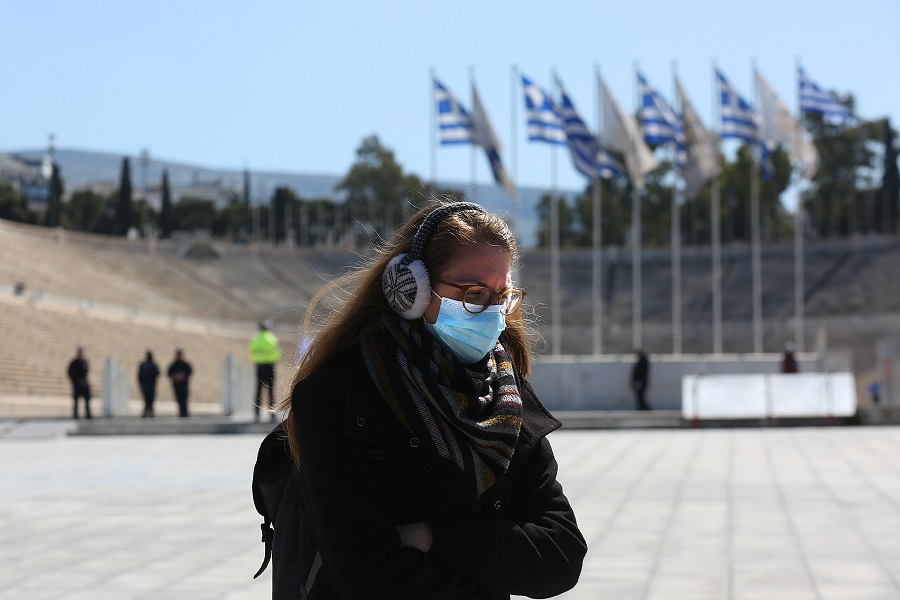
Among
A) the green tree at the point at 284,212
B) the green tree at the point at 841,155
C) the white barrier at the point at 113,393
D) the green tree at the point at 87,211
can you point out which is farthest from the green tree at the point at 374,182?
the white barrier at the point at 113,393

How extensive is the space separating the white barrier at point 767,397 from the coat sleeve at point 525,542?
20.2 meters

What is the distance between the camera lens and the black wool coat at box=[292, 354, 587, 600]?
2480 mm

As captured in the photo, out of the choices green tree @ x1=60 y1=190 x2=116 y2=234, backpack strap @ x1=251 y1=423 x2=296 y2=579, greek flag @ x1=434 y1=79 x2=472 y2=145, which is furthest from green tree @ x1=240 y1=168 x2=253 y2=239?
backpack strap @ x1=251 y1=423 x2=296 y2=579

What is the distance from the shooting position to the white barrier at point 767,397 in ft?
74.0

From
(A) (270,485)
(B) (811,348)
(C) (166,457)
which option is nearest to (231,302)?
(B) (811,348)

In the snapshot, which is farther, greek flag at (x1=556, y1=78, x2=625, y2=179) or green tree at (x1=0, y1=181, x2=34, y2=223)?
green tree at (x1=0, y1=181, x2=34, y2=223)

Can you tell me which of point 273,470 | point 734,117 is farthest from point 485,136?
point 273,470

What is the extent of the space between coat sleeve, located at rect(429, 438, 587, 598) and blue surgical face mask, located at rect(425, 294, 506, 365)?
28cm

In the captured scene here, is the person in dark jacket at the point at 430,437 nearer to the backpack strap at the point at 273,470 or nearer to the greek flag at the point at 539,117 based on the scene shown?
the backpack strap at the point at 273,470

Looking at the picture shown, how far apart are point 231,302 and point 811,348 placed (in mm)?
29519

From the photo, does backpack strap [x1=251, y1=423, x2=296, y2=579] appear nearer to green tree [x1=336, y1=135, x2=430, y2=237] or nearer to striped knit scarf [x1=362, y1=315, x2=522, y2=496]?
striped knit scarf [x1=362, y1=315, x2=522, y2=496]

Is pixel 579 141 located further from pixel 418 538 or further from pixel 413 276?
pixel 418 538

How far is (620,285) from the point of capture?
224ft

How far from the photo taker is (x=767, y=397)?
22688 millimetres
